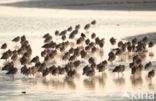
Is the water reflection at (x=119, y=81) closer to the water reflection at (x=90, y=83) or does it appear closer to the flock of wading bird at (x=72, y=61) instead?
the flock of wading bird at (x=72, y=61)

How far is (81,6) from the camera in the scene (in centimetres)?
5325

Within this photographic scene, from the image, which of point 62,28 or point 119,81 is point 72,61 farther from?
point 62,28

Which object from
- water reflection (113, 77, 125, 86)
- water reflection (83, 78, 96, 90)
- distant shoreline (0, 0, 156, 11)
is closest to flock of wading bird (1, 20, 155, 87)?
water reflection (83, 78, 96, 90)

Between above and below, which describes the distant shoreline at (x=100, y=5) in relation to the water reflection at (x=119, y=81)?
above

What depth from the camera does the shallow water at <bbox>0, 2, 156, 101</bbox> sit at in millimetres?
15922

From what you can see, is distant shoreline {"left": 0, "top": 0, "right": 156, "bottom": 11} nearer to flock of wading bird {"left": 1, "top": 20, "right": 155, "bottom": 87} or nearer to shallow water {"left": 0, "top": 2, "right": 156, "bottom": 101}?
shallow water {"left": 0, "top": 2, "right": 156, "bottom": 101}

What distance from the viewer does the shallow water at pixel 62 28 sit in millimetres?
15922

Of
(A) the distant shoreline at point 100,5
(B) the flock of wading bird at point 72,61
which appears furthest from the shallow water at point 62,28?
(A) the distant shoreline at point 100,5

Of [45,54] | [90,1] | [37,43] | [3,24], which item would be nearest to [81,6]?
[90,1]

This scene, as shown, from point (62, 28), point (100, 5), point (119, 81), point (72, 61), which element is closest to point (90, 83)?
point (119, 81)

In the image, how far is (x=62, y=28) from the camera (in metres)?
34.3

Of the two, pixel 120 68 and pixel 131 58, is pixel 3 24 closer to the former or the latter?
pixel 131 58

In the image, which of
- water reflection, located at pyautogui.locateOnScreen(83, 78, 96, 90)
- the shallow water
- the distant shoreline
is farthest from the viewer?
the distant shoreline

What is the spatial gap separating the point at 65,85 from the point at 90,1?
4156 centimetres
